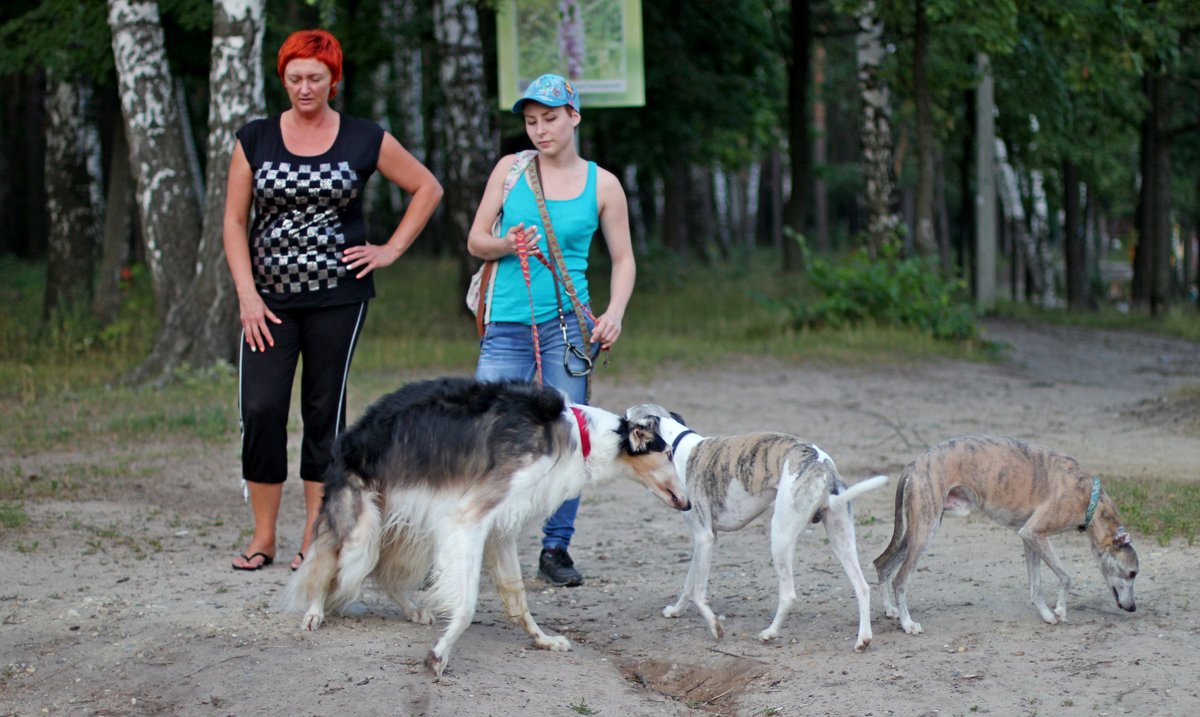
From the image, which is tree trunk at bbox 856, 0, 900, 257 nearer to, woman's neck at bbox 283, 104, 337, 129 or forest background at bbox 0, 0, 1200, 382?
forest background at bbox 0, 0, 1200, 382

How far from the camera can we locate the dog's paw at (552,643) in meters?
5.69

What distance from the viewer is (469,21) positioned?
1769cm

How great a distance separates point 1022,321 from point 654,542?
16596 mm

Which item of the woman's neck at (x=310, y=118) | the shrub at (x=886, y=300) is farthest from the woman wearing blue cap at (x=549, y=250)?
the shrub at (x=886, y=300)

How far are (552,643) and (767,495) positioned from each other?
1053 millimetres

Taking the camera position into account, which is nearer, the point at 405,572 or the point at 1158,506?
the point at 405,572

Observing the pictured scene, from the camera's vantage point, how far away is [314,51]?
6055 mm

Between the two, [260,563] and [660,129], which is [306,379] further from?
[660,129]

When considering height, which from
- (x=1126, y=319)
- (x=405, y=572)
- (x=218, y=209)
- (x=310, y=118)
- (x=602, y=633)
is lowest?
(x=1126, y=319)

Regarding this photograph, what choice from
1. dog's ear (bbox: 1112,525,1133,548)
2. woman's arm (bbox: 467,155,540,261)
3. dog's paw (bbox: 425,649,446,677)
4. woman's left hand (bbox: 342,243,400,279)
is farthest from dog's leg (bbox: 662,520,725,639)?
woman's left hand (bbox: 342,243,400,279)

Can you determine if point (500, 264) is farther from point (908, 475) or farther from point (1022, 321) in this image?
point (1022, 321)

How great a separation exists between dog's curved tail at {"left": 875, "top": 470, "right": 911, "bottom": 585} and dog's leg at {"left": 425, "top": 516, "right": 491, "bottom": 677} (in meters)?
1.73

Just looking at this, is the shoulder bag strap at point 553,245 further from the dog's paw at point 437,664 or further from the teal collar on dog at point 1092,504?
the teal collar on dog at point 1092,504

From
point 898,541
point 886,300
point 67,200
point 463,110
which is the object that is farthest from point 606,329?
point 67,200
